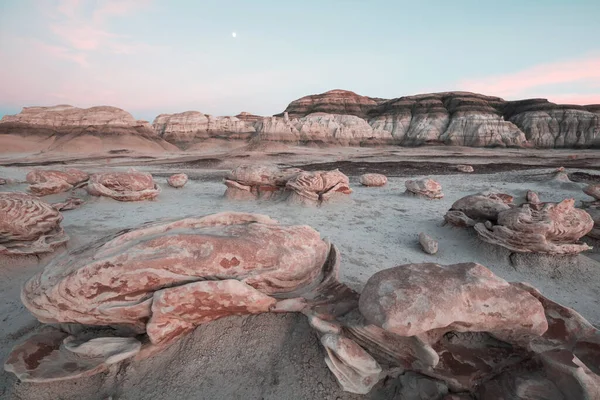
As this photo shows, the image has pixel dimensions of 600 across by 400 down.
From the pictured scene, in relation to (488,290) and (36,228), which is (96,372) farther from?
(36,228)

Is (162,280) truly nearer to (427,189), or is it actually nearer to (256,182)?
(256,182)

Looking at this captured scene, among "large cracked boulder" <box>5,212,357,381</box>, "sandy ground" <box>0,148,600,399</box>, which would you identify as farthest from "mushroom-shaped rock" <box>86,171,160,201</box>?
"large cracked boulder" <box>5,212,357,381</box>

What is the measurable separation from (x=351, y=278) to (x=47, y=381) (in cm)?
271

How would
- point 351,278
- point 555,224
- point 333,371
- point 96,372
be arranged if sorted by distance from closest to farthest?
1. point 333,371
2. point 96,372
3. point 351,278
4. point 555,224

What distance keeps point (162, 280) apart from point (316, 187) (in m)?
5.17

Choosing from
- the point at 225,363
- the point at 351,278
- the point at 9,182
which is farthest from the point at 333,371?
the point at 9,182

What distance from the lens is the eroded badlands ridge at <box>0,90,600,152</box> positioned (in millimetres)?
30359

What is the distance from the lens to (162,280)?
2.05 metres

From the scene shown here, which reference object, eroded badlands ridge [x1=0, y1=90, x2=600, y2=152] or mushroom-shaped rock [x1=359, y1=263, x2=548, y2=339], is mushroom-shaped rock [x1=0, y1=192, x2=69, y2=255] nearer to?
mushroom-shaped rock [x1=359, y1=263, x2=548, y2=339]

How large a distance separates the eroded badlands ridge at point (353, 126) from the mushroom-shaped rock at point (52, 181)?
84.2ft

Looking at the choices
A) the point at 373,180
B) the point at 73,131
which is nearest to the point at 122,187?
the point at 373,180

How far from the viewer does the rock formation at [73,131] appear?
28406mm

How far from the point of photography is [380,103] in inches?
1997

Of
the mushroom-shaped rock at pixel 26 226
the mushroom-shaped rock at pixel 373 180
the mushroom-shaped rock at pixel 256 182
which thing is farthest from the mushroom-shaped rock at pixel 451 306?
the mushroom-shaped rock at pixel 373 180
